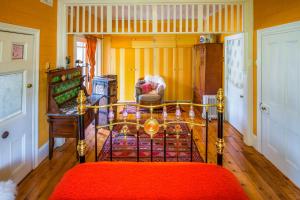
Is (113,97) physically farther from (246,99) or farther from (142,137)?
(246,99)

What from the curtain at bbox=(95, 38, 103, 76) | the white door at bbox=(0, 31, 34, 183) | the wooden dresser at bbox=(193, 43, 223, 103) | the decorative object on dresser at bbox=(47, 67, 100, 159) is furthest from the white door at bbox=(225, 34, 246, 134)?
the curtain at bbox=(95, 38, 103, 76)

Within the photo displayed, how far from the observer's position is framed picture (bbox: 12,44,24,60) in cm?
299

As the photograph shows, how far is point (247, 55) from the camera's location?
14.7ft

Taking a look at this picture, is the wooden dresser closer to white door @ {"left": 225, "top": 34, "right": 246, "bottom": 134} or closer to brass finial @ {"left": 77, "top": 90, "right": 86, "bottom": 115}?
white door @ {"left": 225, "top": 34, "right": 246, "bottom": 134}

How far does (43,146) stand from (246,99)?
11.4ft

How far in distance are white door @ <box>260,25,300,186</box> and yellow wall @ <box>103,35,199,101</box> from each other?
192 inches

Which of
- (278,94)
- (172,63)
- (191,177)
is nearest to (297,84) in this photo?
(278,94)

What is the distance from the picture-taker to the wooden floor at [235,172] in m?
2.91

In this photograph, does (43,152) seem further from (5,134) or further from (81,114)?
(81,114)

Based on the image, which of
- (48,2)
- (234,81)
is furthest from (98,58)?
(234,81)

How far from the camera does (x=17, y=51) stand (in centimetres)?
308

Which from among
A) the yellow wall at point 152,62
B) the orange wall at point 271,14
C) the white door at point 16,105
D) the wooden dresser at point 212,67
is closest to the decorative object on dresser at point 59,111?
the white door at point 16,105

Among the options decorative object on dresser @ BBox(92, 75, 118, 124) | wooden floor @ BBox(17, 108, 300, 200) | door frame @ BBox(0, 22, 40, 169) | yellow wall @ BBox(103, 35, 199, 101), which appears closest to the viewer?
wooden floor @ BBox(17, 108, 300, 200)

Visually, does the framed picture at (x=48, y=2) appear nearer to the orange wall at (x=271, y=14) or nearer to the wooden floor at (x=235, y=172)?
the wooden floor at (x=235, y=172)
